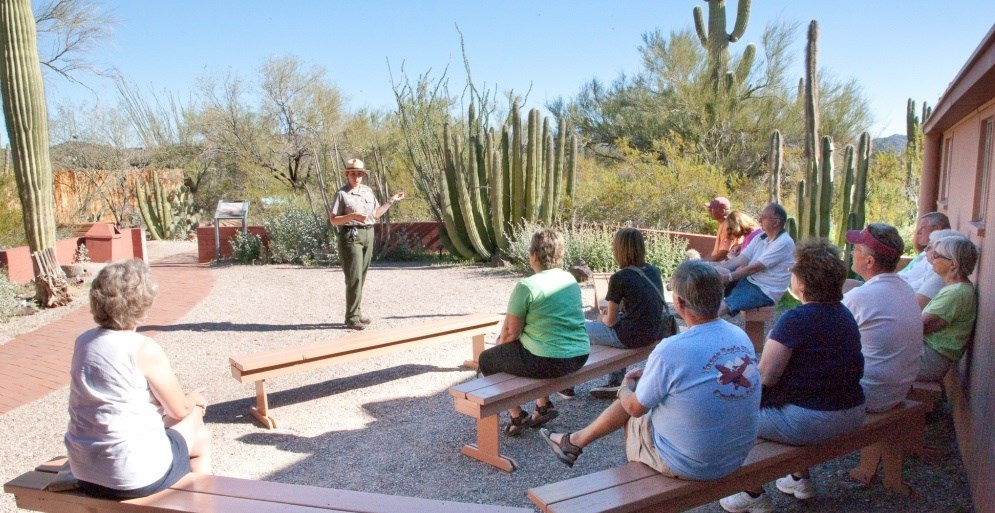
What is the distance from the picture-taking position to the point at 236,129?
22875 mm

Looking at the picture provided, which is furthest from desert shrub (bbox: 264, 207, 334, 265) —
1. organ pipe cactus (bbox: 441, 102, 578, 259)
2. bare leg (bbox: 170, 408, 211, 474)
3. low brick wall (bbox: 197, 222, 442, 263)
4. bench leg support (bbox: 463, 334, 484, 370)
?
bare leg (bbox: 170, 408, 211, 474)

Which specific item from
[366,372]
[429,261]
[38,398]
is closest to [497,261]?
[429,261]

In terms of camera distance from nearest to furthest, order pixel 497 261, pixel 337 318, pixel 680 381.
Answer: pixel 680 381
pixel 337 318
pixel 497 261

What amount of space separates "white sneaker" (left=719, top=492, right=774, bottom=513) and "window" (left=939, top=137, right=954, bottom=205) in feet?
14.7

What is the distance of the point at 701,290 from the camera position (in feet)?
7.69

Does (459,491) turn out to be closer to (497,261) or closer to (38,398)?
(38,398)

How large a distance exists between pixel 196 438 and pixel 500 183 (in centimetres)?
899

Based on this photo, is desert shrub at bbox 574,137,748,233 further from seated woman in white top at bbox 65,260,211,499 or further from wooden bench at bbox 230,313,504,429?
seated woman in white top at bbox 65,260,211,499

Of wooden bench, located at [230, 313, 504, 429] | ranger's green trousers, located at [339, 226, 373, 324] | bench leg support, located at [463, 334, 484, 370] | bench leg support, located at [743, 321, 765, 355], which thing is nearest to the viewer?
wooden bench, located at [230, 313, 504, 429]

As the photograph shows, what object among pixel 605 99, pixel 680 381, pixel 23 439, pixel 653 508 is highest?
pixel 605 99

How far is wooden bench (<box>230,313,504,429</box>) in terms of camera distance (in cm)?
422

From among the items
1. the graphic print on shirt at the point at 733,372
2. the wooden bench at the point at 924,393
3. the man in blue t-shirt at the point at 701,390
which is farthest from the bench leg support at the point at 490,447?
the wooden bench at the point at 924,393

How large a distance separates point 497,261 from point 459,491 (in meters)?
8.29

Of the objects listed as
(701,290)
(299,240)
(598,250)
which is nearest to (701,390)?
(701,290)
